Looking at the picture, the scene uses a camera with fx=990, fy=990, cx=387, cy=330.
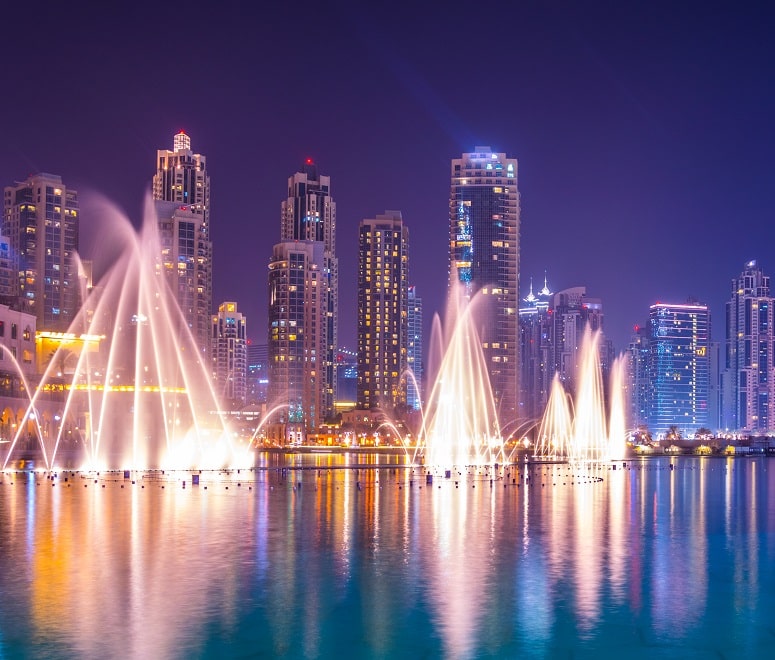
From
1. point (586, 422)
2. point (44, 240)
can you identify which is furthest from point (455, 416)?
point (44, 240)

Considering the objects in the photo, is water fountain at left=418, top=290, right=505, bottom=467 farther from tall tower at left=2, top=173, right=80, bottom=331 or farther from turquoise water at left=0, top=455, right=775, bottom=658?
tall tower at left=2, top=173, right=80, bottom=331

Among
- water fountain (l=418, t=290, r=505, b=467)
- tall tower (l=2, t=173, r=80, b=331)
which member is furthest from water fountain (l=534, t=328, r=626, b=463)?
tall tower (l=2, t=173, r=80, b=331)

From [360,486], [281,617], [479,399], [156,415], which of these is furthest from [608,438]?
[281,617]

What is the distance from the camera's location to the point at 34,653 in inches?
806

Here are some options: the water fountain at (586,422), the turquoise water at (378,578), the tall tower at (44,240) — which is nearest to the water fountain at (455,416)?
the water fountain at (586,422)

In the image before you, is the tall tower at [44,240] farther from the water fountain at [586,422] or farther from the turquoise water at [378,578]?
the turquoise water at [378,578]

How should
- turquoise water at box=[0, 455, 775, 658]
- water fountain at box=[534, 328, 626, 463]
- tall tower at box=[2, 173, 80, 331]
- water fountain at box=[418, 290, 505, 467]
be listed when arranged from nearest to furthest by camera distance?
turquoise water at box=[0, 455, 775, 658] < water fountain at box=[418, 290, 505, 467] < water fountain at box=[534, 328, 626, 463] < tall tower at box=[2, 173, 80, 331]

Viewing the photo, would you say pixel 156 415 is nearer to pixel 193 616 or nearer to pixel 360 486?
pixel 360 486

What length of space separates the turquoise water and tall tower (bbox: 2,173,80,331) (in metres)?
144

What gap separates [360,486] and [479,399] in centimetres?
12590

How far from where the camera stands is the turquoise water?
72.0 feet

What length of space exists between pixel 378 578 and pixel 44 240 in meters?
177

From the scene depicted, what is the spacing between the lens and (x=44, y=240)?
191 metres

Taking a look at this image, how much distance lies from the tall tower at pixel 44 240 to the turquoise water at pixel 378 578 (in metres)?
144
